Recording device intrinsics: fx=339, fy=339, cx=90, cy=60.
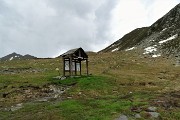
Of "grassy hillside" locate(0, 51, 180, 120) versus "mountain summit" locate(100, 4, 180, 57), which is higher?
"mountain summit" locate(100, 4, 180, 57)

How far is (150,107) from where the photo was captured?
33688mm

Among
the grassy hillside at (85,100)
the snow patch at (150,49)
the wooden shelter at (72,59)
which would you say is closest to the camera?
the grassy hillside at (85,100)

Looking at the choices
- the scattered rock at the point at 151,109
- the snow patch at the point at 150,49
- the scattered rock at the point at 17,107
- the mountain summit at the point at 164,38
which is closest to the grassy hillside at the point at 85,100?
the scattered rock at the point at 17,107

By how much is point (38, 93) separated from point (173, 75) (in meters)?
34.5

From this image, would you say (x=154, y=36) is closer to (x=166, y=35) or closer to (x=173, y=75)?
(x=166, y=35)

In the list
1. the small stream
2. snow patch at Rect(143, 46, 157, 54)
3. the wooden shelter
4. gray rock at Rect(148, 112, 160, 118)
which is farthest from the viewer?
snow patch at Rect(143, 46, 157, 54)

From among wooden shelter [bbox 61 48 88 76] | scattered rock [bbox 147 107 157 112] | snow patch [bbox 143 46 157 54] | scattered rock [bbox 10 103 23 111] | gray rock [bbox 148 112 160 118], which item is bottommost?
gray rock [bbox 148 112 160 118]

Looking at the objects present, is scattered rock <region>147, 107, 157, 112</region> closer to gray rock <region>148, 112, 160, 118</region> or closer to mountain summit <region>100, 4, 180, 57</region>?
gray rock <region>148, 112, 160, 118</region>

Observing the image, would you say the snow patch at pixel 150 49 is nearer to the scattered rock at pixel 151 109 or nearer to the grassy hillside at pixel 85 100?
the grassy hillside at pixel 85 100

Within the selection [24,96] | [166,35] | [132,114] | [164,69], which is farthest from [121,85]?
[166,35]

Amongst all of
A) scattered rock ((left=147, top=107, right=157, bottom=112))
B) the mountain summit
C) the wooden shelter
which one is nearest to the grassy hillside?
scattered rock ((left=147, top=107, right=157, bottom=112))

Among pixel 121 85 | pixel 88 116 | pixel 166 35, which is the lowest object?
pixel 88 116

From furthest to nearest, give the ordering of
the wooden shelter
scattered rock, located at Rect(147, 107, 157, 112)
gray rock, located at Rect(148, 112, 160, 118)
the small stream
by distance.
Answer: the wooden shelter
the small stream
scattered rock, located at Rect(147, 107, 157, 112)
gray rock, located at Rect(148, 112, 160, 118)

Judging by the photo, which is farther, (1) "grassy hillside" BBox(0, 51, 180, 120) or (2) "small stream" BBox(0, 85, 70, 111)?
(2) "small stream" BBox(0, 85, 70, 111)
